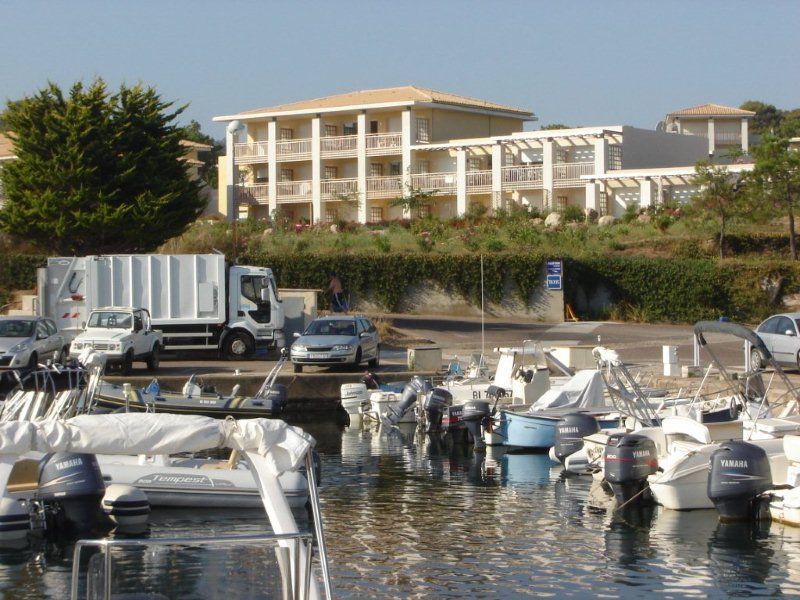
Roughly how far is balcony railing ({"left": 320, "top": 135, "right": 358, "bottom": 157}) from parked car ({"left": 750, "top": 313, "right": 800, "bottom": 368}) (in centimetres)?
4351

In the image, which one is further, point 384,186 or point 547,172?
point 384,186

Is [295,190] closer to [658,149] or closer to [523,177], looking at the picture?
[523,177]

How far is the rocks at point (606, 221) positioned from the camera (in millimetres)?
55256

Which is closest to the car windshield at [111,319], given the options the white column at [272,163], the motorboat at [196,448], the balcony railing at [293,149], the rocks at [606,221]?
the motorboat at [196,448]

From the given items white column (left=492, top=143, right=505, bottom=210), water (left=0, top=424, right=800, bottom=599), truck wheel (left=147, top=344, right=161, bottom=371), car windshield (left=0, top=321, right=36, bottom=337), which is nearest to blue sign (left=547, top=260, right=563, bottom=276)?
truck wheel (left=147, top=344, right=161, bottom=371)

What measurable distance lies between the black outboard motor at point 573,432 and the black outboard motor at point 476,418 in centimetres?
287

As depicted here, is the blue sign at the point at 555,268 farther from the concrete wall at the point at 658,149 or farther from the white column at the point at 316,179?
the white column at the point at 316,179

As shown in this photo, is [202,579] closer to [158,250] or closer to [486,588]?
[486,588]

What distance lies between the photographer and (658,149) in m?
68.6

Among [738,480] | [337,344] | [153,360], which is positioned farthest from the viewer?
[153,360]

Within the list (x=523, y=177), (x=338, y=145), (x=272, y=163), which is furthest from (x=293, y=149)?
(x=523, y=177)

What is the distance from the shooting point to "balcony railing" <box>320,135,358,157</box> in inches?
2805

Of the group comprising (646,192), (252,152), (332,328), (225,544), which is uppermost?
(252,152)

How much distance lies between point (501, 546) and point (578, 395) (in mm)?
8791
